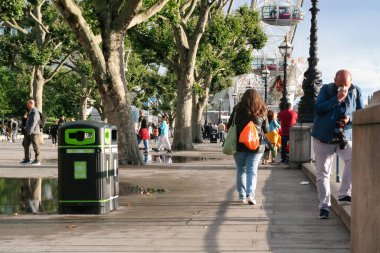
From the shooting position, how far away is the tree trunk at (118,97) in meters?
16.4

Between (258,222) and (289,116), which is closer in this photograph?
(258,222)

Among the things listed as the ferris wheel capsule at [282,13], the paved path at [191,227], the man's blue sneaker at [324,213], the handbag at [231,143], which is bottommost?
the paved path at [191,227]

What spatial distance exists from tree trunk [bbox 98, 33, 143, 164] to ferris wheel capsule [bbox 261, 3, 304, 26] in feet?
367

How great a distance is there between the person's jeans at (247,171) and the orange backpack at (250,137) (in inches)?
6.4

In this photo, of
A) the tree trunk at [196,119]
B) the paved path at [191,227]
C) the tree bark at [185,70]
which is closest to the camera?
the paved path at [191,227]

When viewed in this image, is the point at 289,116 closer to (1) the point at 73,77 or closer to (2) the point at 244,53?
(2) the point at 244,53

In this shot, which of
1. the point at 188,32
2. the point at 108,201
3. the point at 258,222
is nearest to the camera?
the point at 258,222

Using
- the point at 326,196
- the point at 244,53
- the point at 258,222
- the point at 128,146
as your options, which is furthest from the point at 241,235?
the point at 244,53

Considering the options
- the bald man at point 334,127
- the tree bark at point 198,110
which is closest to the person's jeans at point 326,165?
the bald man at point 334,127

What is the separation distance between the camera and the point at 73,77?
208 ft

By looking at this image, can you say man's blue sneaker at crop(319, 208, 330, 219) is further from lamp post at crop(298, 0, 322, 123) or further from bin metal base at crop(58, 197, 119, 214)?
lamp post at crop(298, 0, 322, 123)

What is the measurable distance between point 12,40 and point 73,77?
94.8 ft

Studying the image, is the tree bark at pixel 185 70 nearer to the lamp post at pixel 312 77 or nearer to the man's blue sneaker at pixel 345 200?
the lamp post at pixel 312 77

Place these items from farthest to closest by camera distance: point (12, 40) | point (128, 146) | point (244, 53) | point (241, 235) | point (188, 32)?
point (244, 53) < point (12, 40) < point (188, 32) < point (128, 146) < point (241, 235)
